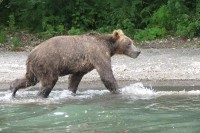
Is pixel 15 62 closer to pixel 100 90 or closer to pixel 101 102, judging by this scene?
pixel 100 90

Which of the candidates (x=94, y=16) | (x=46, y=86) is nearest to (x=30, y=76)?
(x=46, y=86)

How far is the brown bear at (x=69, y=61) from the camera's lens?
11586 mm

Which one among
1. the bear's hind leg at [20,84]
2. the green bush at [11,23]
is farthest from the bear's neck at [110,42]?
the green bush at [11,23]

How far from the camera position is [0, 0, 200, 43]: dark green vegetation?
21.0 meters

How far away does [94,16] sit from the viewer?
22.2m

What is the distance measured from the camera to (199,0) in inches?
836

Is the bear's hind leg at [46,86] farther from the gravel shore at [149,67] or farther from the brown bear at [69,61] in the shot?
the gravel shore at [149,67]

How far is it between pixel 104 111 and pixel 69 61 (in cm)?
204

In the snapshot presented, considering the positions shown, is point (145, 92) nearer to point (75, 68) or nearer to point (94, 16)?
point (75, 68)

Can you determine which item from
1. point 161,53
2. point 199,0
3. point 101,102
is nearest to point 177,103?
point 101,102

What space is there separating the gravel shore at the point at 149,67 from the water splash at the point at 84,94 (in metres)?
1.36

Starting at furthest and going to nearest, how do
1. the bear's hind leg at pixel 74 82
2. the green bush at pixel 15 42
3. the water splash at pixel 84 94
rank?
the green bush at pixel 15 42
the bear's hind leg at pixel 74 82
the water splash at pixel 84 94

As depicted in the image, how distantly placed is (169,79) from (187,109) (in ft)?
12.6

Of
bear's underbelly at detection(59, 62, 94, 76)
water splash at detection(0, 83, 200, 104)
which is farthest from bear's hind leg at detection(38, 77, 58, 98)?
bear's underbelly at detection(59, 62, 94, 76)
